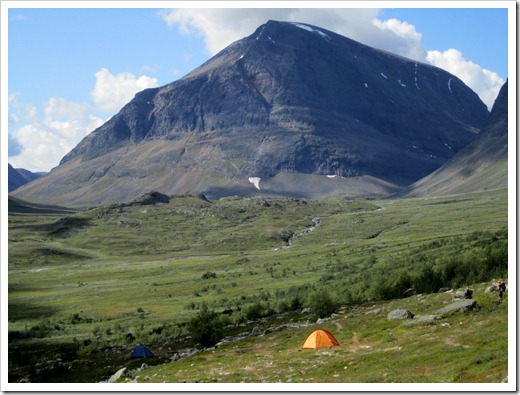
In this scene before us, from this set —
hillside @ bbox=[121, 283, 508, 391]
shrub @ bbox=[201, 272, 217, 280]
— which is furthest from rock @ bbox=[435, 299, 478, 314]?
shrub @ bbox=[201, 272, 217, 280]

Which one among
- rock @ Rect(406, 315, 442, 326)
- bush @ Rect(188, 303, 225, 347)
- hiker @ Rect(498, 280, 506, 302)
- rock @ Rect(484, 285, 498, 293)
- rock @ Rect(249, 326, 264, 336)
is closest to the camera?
hiker @ Rect(498, 280, 506, 302)

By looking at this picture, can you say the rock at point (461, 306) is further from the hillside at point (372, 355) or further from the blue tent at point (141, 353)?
the blue tent at point (141, 353)

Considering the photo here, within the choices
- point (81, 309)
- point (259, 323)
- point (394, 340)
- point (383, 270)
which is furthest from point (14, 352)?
point (383, 270)

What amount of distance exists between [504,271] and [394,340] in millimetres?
31630

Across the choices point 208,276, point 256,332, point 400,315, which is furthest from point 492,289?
point 208,276

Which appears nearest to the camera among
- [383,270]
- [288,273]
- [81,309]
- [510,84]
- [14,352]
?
[510,84]

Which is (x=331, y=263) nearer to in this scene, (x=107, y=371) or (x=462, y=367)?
(x=107, y=371)

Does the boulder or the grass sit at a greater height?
the boulder

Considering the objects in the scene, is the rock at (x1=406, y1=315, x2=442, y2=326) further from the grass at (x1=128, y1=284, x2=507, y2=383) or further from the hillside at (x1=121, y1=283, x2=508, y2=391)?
the grass at (x1=128, y1=284, x2=507, y2=383)

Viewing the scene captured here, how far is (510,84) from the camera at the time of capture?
137 feet

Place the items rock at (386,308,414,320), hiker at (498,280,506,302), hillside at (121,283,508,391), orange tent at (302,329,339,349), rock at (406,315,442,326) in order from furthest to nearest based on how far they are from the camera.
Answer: rock at (386,308,414,320), orange tent at (302,329,339,349), rock at (406,315,442,326), hiker at (498,280,506,302), hillside at (121,283,508,391)

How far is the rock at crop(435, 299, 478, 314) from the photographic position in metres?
60.8

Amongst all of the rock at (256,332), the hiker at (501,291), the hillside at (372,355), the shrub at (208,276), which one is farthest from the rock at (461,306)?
the shrub at (208,276)

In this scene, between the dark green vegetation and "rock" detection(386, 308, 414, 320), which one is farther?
"rock" detection(386, 308, 414, 320)
